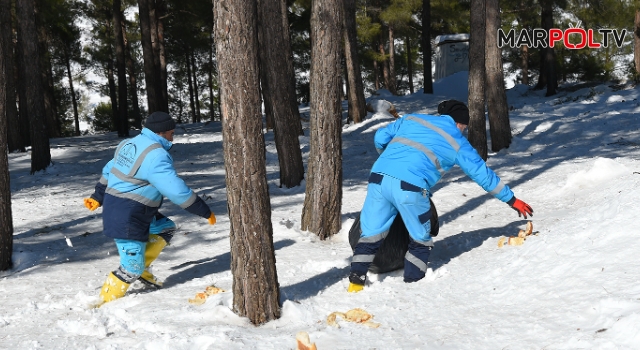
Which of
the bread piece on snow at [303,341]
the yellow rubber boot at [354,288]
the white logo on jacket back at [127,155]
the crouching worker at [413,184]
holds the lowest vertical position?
the yellow rubber boot at [354,288]

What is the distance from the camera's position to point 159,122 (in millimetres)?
Result: 5219

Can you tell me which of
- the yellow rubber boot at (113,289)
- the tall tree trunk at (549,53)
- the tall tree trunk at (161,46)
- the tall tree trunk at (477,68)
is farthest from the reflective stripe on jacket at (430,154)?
the tall tree trunk at (549,53)

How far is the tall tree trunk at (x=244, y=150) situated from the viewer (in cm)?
429

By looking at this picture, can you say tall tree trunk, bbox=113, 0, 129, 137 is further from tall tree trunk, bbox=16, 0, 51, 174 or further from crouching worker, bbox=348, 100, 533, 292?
crouching worker, bbox=348, 100, 533, 292

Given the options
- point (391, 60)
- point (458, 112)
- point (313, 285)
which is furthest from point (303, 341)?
point (391, 60)

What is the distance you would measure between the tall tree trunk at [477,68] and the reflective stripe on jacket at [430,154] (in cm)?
606

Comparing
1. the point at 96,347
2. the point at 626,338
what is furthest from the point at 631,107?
the point at 96,347

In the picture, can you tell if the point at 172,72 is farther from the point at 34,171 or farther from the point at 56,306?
the point at 56,306

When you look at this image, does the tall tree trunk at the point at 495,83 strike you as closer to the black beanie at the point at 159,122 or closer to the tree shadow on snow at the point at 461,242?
the tree shadow on snow at the point at 461,242

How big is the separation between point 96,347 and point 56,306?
1.32 m

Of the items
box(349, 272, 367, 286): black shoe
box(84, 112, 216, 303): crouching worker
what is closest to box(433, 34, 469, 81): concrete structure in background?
box(349, 272, 367, 286): black shoe

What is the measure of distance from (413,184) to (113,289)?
8.97 ft

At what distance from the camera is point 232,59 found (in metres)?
4.29

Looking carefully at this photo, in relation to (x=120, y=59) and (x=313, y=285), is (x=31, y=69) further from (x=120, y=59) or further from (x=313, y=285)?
(x=313, y=285)
